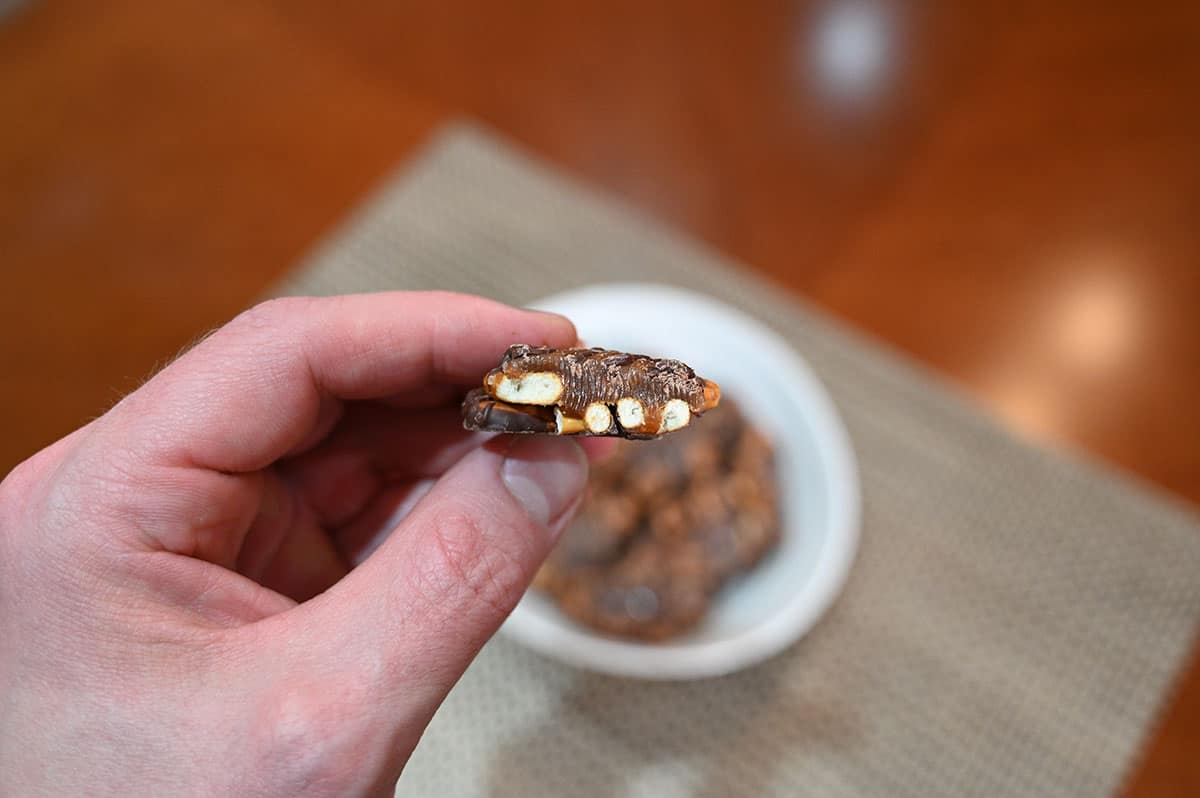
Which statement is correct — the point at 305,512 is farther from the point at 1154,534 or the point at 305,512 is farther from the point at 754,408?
the point at 1154,534

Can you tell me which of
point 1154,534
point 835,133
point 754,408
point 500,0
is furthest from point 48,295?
point 1154,534

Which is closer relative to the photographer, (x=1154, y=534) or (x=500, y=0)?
(x=1154, y=534)

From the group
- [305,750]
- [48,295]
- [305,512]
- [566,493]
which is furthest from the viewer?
[48,295]

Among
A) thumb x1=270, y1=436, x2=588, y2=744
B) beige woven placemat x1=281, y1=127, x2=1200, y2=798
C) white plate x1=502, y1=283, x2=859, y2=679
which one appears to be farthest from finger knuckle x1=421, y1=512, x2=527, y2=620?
beige woven placemat x1=281, y1=127, x2=1200, y2=798

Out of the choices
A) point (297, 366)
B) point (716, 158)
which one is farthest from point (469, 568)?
point (716, 158)

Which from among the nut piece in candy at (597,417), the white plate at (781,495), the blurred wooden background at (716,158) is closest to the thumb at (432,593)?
the nut piece in candy at (597,417)

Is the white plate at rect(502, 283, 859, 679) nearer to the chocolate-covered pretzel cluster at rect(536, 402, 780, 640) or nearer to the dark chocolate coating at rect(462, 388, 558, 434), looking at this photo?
the chocolate-covered pretzel cluster at rect(536, 402, 780, 640)

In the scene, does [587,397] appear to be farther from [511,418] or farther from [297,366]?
[297,366]
